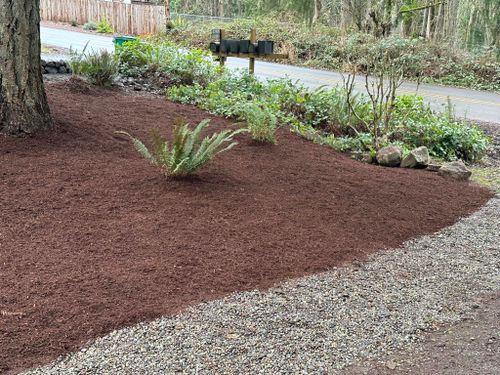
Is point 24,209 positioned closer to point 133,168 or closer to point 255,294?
point 133,168

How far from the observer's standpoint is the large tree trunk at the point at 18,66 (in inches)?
205

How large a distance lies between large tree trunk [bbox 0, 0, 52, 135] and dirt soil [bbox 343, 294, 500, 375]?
13.4ft

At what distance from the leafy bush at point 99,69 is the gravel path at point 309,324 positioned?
6.19 metres

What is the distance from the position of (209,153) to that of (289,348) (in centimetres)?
248

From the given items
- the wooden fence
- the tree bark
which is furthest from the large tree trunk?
the wooden fence

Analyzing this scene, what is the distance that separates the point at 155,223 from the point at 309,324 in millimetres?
1540

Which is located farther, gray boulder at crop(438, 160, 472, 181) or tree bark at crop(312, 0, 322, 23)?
tree bark at crop(312, 0, 322, 23)

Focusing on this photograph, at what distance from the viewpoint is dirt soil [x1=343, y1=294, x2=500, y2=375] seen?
279 centimetres

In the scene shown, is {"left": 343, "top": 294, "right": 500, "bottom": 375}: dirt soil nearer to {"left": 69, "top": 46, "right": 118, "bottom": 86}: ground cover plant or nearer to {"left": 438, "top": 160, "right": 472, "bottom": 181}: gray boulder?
{"left": 438, "top": 160, "right": 472, "bottom": 181}: gray boulder

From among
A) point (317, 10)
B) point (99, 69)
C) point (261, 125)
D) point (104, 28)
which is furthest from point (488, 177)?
point (104, 28)

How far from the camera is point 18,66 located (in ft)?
17.3

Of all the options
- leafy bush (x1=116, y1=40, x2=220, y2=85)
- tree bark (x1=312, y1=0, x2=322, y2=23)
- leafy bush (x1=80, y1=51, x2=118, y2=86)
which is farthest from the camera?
tree bark (x1=312, y1=0, x2=322, y2=23)

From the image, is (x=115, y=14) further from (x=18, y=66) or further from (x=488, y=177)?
(x=488, y=177)

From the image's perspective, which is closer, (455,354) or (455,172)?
(455,354)
